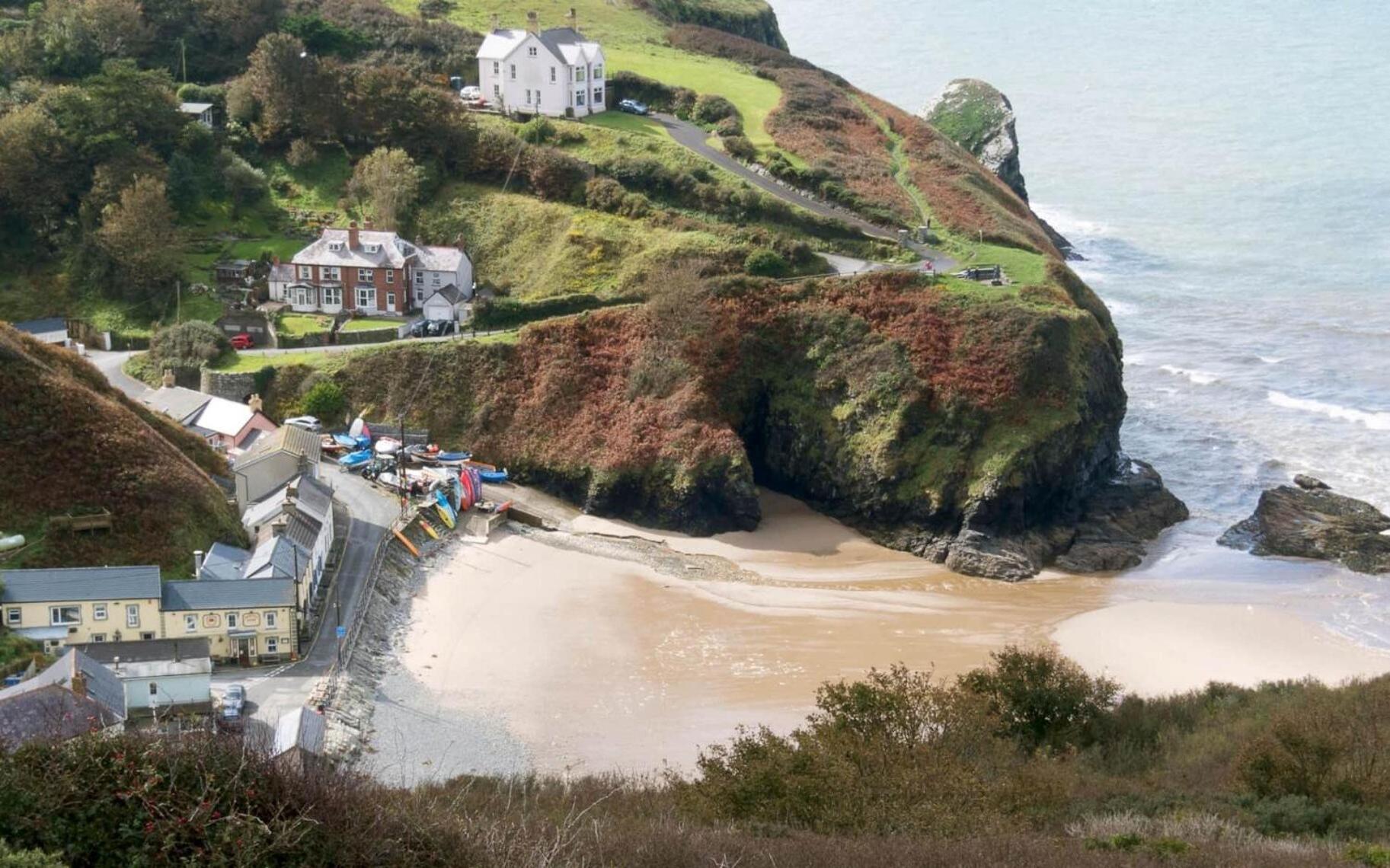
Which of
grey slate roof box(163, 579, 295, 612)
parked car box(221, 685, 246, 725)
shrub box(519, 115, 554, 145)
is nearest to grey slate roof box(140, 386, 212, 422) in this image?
grey slate roof box(163, 579, 295, 612)

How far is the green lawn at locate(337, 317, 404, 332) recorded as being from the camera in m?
52.3

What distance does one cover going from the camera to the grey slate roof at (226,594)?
107ft

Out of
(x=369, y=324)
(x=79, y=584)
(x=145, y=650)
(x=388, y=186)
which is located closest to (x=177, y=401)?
(x=369, y=324)

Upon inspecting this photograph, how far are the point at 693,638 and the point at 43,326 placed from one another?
93.4ft

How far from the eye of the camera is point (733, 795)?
75.0ft

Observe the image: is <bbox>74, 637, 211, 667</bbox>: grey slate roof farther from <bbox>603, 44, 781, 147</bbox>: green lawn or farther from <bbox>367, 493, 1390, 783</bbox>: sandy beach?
<bbox>603, 44, 781, 147</bbox>: green lawn

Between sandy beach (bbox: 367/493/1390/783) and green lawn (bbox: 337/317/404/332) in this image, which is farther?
green lawn (bbox: 337/317/404/332)

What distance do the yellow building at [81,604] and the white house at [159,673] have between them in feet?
5.02

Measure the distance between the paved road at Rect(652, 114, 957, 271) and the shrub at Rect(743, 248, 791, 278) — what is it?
528 cm

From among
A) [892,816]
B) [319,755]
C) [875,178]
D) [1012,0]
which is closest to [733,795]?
[892,816]

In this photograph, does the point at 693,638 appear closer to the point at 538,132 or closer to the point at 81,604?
the point at 81,604

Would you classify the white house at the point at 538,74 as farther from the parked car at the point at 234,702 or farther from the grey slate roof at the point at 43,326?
the parked car at the point at 234,702

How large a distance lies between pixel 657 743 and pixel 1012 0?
125498 millimetres

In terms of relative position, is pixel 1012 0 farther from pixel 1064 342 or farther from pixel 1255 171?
pixel 1064 342
